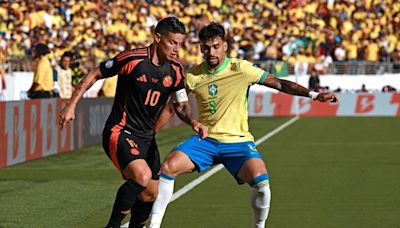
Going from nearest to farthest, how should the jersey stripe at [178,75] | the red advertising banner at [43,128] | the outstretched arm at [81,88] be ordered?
1. the outstretched arm at [81,88]
2. the jersey stripe at [178,75]
3. the red advertising banner at [43,128]

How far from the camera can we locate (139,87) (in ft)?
30.3

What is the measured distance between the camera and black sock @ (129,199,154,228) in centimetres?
970

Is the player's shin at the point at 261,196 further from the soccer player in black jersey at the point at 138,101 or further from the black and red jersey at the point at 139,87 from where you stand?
the black and red jersey at the point at 139,87

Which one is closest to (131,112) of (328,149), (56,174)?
(56,174)

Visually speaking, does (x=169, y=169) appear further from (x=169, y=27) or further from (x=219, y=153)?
(x=169, y=27)

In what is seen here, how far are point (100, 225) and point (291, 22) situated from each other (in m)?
35.0

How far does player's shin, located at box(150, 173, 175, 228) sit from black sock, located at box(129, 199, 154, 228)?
0.12 meters

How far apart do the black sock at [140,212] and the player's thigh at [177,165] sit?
356 mm

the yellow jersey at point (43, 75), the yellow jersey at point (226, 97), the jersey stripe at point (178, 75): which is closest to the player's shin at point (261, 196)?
the yellow jersey at point (226, 97)

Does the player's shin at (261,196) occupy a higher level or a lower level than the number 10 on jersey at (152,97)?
lower

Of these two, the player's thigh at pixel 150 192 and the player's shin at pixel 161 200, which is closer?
the player's thigh at pixel 150 192

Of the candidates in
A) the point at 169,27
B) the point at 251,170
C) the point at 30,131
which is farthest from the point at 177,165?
the point at 30,131

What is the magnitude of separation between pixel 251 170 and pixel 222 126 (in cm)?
53

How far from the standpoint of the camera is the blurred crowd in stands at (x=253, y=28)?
38656 millimetres
